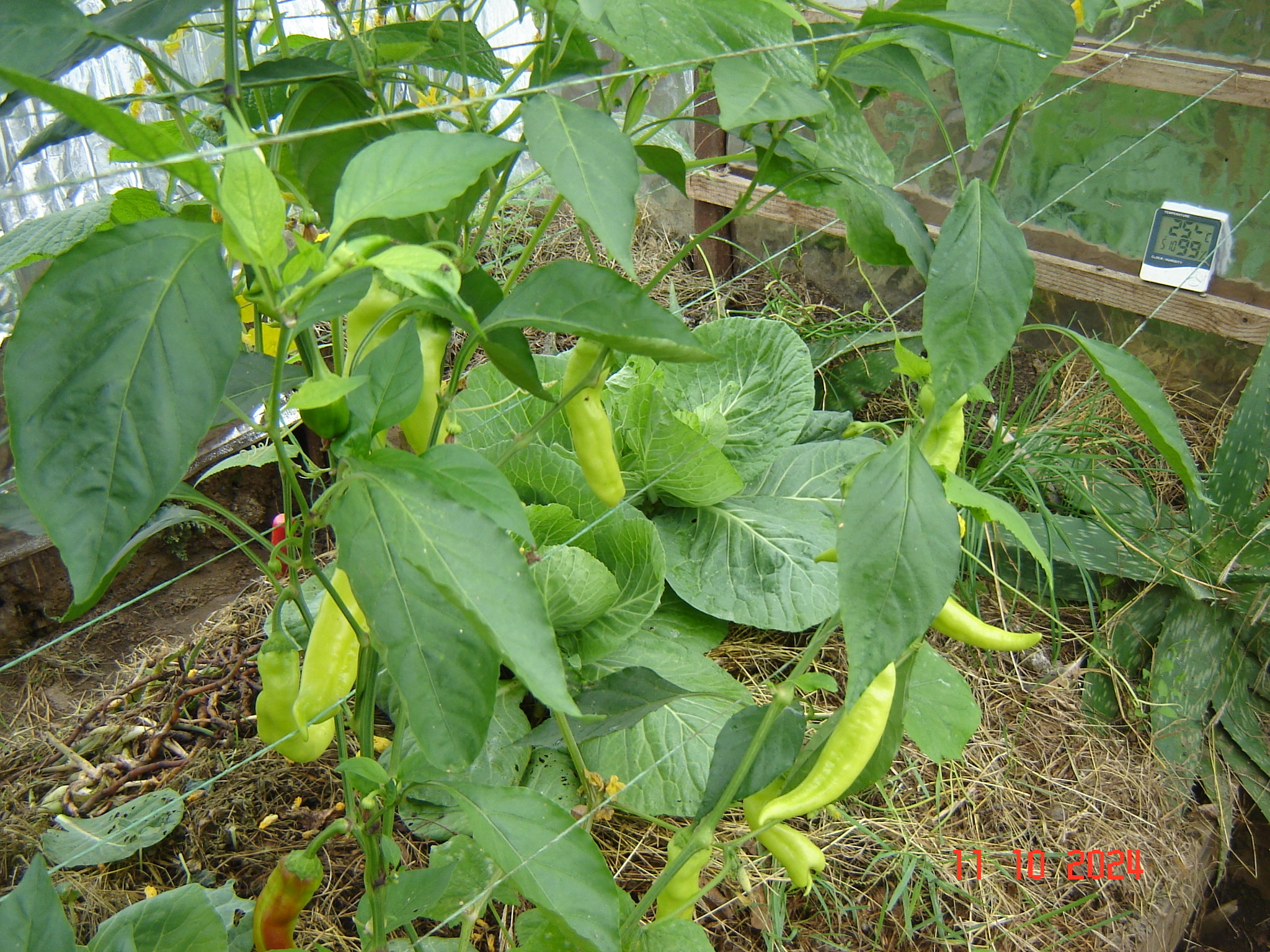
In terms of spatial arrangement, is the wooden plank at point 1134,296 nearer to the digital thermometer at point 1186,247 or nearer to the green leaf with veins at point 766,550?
the digital thermometer at point 1186,247

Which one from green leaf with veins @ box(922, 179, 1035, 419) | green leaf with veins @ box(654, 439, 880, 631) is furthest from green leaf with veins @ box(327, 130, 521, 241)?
green leaf with veins @ box(654, 439, 880, 631)

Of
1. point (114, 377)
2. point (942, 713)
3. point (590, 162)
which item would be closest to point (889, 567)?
point (590, 162)

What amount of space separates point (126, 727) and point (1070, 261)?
77.2 inches

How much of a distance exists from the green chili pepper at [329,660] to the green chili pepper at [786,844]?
0.33 meters

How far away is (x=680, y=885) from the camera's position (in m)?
0.78

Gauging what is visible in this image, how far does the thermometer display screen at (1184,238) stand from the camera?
1840 millimetres

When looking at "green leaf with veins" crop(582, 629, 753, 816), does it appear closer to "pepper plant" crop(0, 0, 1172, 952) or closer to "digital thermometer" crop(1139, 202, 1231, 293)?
"pepper plant" crop(0, 0, 1172, 952)

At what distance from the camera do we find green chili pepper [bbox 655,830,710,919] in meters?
0.77

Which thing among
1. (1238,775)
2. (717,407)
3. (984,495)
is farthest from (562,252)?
(984,495)

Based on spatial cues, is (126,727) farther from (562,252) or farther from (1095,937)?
(562,252)

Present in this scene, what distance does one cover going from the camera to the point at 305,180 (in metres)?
0.60

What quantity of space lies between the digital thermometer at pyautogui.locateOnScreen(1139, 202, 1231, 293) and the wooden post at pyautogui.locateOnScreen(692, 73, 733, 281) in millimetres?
1008

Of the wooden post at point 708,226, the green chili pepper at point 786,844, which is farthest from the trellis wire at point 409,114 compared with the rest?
the wooden post at point 708,226
